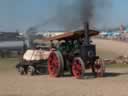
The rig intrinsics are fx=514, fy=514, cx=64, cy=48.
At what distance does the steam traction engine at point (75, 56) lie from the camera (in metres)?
20.6

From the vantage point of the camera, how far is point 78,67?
20.7 m

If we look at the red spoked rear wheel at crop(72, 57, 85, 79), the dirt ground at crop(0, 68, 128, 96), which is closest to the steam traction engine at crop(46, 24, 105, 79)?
the red spoked rear wheel at crop(72, 57, 85, 79)

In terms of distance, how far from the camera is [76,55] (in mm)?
21219

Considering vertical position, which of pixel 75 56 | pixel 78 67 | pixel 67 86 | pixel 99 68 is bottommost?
pixel 67 86

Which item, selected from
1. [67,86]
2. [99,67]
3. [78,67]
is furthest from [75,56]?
[67,86]

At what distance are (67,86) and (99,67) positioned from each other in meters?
3.84

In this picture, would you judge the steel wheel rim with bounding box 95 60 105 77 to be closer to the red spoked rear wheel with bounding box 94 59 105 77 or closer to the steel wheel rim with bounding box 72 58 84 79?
the red spoked rear wheel with bounding box 94 59 105 77

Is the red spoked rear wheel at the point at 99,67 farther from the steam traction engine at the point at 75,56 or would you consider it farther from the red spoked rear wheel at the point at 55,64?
the red spoked rear wheel at the point at 55,64

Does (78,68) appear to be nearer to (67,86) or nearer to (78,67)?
(78,67)

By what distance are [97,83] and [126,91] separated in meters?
2.77

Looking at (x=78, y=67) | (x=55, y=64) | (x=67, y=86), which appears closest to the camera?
(x=67, y=86)

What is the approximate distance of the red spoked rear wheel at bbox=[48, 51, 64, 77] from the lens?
2148 centimetres

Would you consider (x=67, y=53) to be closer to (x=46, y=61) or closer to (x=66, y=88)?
(x=46, y=61)

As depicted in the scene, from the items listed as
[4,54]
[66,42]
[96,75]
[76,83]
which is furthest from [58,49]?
[4,54]
